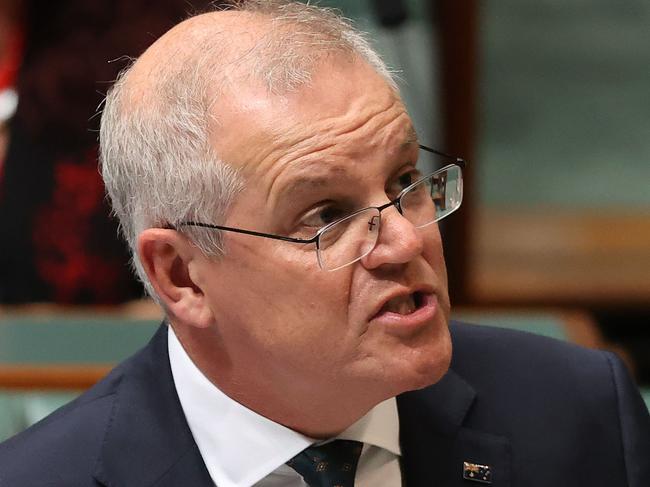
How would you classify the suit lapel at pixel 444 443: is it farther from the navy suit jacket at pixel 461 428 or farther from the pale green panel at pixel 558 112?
the pale green panel at pixel 558 112

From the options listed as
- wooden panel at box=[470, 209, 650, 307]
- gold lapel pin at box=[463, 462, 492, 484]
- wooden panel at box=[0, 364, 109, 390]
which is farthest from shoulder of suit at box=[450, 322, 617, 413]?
wooden panel at box=[470, 209, 650, 307]

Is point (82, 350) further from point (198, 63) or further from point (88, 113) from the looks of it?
point (198, 63)

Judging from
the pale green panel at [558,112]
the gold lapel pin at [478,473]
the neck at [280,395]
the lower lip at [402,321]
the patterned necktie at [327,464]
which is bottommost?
the pale green panel at [558,112]

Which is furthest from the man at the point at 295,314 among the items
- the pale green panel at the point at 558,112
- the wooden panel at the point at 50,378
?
the pale green panel at the point at 558,112

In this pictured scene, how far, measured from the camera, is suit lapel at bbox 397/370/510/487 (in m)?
1.92

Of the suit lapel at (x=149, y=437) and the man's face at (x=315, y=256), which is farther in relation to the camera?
the suit lapel at (x=149, y=437)

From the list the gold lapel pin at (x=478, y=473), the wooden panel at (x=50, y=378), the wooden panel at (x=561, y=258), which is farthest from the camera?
the wooden panel at (x=561, y=258)

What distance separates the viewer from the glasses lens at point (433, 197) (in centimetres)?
177

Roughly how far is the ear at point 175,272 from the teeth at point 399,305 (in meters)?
0.28

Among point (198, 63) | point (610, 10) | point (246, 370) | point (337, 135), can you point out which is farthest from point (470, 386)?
point (610, 10)

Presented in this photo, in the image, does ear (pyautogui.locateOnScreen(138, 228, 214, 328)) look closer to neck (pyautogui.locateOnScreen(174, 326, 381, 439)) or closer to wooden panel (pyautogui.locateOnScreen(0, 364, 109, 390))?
neck (pyautogui.locateOnScreen(174, 326, 381, 439))

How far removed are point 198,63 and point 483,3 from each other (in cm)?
286

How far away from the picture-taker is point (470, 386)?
2.00 metres

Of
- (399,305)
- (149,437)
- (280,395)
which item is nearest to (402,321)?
(399,305)
